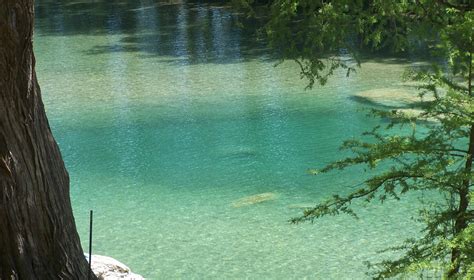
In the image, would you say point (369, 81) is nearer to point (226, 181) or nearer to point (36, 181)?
point (226, 181)

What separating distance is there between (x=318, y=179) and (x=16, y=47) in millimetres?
4632

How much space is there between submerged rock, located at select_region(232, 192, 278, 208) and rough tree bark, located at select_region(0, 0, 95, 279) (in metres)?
3.45

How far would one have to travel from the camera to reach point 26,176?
3.21m

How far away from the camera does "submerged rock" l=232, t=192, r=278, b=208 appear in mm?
6836

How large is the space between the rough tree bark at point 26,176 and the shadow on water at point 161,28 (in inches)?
327

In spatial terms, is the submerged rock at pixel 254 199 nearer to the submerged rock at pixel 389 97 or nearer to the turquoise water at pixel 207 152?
the turquoise water at pixel 207 152

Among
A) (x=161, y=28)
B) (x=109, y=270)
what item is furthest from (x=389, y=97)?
(x=161, y=28)

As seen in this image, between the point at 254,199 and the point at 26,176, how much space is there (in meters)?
3.86

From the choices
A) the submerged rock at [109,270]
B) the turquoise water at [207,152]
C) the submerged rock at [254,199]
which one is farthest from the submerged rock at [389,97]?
the submerged rock at [109,270]

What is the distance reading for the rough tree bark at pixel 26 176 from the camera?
3084mm

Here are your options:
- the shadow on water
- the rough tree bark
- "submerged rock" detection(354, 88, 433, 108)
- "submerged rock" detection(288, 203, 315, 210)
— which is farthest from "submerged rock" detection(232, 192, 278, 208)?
the shadow on water

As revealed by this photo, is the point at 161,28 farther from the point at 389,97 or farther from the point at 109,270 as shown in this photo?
the point at 109,270

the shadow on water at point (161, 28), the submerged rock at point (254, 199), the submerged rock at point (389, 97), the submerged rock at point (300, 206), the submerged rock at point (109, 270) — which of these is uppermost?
the shadow on water at point (161, 28)

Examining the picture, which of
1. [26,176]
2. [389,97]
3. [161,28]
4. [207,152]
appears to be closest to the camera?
[26,176]
